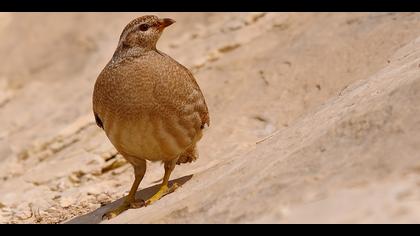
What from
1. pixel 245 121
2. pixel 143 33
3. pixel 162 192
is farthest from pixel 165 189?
pixel 245 121

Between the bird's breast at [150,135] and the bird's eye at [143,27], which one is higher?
the bird's eye at [143,27]

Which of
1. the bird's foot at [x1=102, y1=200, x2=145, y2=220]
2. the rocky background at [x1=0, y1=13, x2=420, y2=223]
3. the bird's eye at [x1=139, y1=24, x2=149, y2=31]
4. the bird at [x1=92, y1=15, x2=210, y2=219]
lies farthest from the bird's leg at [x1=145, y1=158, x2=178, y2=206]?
the bird's eye at [x1=139, y1=24, x2=149, y2=31]

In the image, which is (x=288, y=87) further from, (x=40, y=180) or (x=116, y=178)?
(x=40, y=180)

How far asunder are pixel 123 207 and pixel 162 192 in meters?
0.37

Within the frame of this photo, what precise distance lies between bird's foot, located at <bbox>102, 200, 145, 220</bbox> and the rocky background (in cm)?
13

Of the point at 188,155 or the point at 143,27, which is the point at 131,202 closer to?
the point at 188,155

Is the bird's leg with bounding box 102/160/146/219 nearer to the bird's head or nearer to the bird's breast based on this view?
the bird's breast

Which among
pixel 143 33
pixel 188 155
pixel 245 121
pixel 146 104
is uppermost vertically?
pixel 143 33

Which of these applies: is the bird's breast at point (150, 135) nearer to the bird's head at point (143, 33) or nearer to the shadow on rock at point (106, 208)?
the shadow on rock at point (106, 208)

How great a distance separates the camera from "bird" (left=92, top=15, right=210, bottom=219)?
6656mm

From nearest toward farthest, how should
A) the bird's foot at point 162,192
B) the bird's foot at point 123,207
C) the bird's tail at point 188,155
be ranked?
1. the bird's foot at point 123,207
2. the bird's foot at point 162,192
3. the bird's tail at point 188,155

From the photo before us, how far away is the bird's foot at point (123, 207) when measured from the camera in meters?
6.64

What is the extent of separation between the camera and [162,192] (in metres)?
6.99

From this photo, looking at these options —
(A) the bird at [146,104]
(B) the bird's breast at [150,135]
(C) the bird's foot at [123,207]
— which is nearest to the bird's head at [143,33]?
(A) the bird at [146,104]
